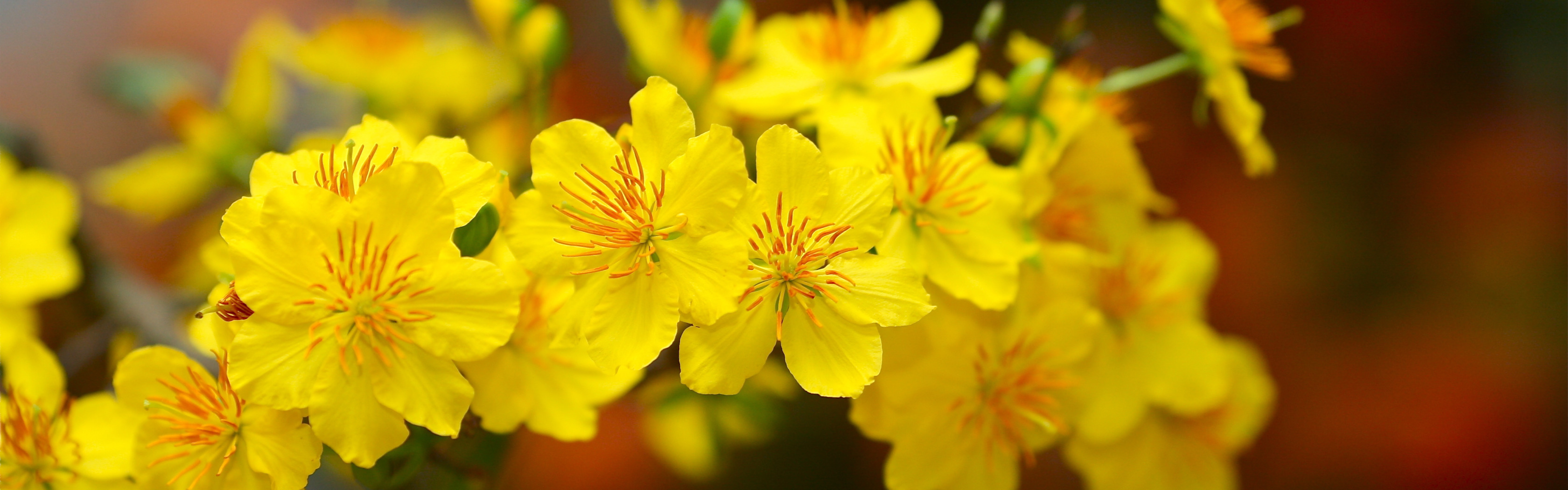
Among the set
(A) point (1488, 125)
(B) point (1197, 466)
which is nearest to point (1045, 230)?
(B) point (1197, 466)

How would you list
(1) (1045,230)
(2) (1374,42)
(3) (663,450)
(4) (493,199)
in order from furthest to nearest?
1. (2) (1374,42)
2. (3) (663,450)
3. (1) (1045,230)
4. (4) (493,199)

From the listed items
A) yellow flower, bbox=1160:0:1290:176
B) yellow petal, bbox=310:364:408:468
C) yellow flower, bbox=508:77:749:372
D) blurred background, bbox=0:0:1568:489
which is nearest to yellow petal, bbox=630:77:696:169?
yellow flower, bbox=508:77:749:372

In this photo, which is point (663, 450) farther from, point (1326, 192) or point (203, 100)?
point (1326, 192)

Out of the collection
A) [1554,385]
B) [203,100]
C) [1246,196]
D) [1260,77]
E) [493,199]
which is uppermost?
[493,199]

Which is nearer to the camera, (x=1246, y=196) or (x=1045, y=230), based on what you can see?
(x=1045, y=230)

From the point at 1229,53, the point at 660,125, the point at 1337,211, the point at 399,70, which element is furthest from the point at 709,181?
the point at 1337,211

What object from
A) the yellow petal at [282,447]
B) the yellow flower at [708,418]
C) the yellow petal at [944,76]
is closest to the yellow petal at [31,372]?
the yellow petal at [282,447]

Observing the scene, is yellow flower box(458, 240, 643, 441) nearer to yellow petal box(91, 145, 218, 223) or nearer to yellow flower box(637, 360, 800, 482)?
yellow flower box(637, 360, 800, 482)

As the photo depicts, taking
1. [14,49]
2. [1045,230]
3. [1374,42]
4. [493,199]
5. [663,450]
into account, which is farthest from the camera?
[1374,42]

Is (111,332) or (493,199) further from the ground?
(493,199)
